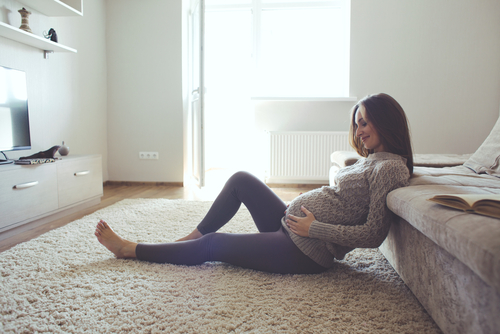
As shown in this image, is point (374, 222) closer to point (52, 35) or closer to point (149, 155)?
point (52, 35)

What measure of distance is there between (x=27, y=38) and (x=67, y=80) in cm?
76

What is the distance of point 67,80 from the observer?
306cm

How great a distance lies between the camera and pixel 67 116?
308 cm

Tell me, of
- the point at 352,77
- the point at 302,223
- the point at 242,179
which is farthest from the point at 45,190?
the point at 352,77

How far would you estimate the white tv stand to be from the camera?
73.3 inches

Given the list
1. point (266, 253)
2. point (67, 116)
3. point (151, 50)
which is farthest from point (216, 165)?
point (266, 253)

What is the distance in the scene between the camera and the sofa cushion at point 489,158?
5.19ft

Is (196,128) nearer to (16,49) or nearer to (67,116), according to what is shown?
(67,116)

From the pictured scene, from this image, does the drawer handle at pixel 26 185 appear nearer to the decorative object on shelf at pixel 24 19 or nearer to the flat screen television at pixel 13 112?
the flat screen television at pixel 13 112


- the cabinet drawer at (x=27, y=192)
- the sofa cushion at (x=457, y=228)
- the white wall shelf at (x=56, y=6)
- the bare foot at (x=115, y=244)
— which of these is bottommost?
the bare foot at (x=115, y=244)

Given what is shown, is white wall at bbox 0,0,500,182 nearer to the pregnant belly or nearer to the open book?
the pregnant belly

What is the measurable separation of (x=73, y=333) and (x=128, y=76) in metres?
3.34

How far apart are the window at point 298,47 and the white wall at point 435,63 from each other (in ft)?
0.88

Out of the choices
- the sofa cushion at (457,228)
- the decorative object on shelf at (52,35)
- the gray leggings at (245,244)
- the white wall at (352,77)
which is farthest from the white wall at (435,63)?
the decorative object on shelf at (52,35)
